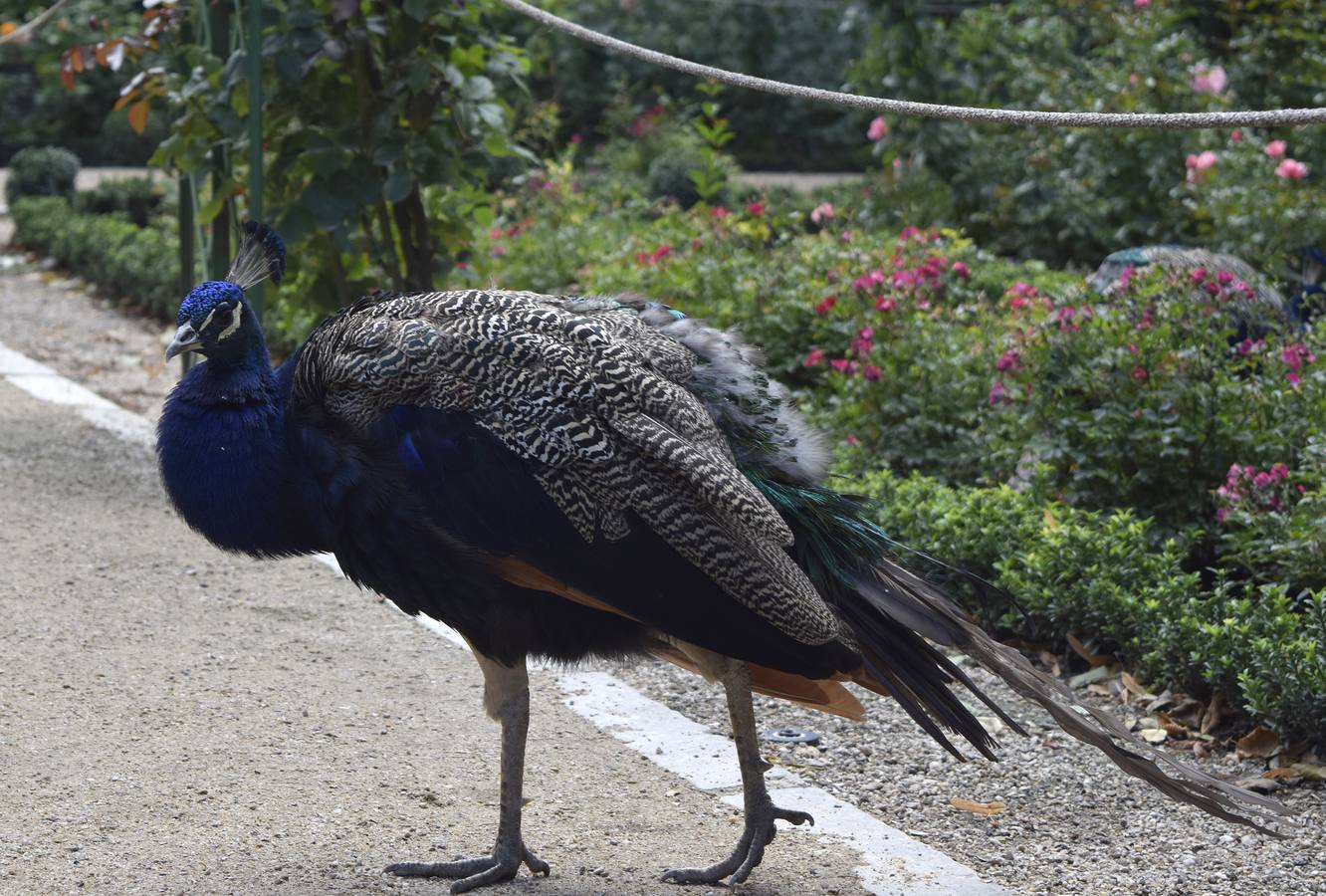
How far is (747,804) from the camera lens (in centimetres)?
330

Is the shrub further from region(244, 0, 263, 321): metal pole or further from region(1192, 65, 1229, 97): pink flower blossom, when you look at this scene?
region(1192, 65, 1229, 97): pink flower blossom

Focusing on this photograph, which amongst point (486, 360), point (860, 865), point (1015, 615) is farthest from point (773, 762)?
point (486, 360)

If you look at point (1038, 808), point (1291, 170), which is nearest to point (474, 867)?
point (1038, 808)

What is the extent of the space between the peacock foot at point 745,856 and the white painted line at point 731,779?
227mm

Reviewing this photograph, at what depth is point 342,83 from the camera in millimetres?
6402

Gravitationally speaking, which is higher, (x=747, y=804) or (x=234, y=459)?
(x=234, y=459)

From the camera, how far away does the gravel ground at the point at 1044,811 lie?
130 inches

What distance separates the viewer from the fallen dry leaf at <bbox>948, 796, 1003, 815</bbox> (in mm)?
3649

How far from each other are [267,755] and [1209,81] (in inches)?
289

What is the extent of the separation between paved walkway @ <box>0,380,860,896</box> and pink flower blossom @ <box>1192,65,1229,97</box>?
6306 mm

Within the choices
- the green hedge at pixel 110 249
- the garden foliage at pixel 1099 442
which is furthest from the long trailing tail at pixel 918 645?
the green hedge at pixel 110 249

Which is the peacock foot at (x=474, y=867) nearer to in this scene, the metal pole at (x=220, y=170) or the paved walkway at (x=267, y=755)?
the paved walkway at (x=267, y=755)

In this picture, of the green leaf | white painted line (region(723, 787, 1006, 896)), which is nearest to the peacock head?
white painted line (region(723, 787, 1006, 896))

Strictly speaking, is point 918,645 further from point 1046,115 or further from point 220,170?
point 220,170
